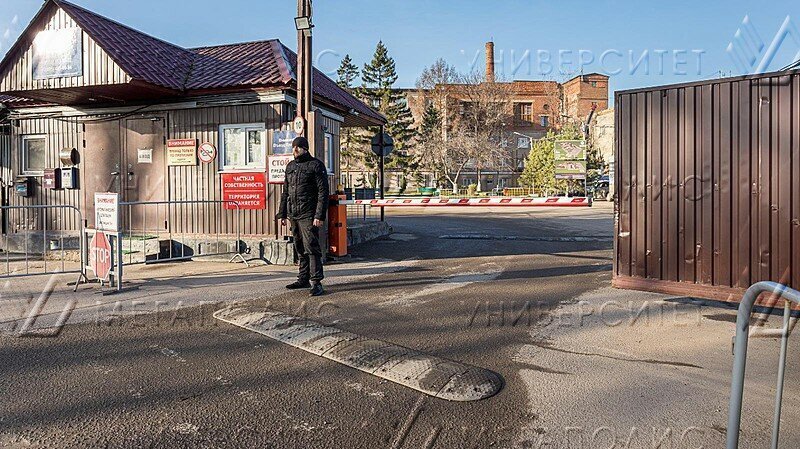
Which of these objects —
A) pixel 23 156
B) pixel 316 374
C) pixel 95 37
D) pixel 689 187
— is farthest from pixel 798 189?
pixel 23 156

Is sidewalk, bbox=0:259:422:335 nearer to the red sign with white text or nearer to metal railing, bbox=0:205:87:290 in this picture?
the red sign with white text

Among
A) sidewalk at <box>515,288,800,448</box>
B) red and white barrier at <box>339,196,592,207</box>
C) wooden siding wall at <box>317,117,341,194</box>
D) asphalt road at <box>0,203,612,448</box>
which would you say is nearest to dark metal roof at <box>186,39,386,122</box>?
wooden siding wall at <box>317,117,341,194</box>

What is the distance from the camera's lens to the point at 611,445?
3.38 metres

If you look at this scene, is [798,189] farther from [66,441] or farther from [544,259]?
[66,441]

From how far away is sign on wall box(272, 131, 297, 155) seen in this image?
1017 centimetres

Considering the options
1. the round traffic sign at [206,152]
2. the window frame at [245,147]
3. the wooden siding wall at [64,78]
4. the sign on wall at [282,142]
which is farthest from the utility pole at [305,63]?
the wooden siding wall at [64,78]

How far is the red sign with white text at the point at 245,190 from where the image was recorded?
11180 mm

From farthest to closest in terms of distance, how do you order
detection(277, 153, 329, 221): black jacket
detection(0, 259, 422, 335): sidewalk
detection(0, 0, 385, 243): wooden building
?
detection(0, 0, 385, 243): wooden building
detection(277, 153, 329, 221): black jacket
detection(0, 259, 422, 335): sidewalk

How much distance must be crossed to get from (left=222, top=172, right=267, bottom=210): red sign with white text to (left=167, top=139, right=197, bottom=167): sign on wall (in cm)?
82

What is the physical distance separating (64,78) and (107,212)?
14.1 feet

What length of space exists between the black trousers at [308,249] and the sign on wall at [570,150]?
126 feet

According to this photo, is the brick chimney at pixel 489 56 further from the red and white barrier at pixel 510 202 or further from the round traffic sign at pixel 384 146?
the red and white barrier at pixel 510 202

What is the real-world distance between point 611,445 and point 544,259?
773 cm

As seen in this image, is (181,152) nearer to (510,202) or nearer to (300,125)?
(300,125)
